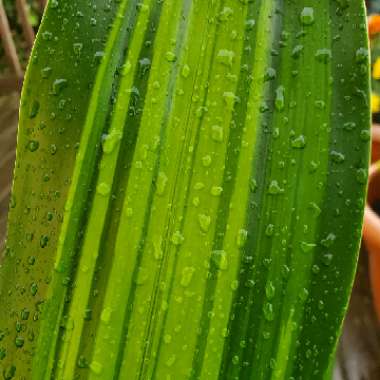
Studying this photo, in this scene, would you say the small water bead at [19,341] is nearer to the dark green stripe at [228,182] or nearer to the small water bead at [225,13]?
the dark green stripe at [228,182]

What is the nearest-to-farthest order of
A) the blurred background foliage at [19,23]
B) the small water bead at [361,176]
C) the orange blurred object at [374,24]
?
the small water bead at [361,176] < the orange blurred object at [374,24] < the blurred background foliage at [19,23]

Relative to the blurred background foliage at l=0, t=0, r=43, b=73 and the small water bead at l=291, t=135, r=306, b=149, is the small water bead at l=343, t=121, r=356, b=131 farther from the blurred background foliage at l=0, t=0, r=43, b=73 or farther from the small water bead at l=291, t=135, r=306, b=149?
the blurred background foliage at l=0, t=0, r=43, b=73

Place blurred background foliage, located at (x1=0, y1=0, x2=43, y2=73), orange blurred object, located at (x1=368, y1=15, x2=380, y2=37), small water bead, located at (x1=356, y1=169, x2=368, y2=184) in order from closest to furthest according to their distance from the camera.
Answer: small water bead, located at (x1=356, y1=169, x2=368, y2=184) < orange blurred object, located at (x1=368, y1=15, x2=380, y2=37) < blurred background foliage, located at (x1=0, y1=0, x2=43, y2=73)

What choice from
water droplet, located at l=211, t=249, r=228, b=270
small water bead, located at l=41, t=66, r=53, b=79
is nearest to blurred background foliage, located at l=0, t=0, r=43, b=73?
small water bead, located at l=41, t=66, r=53, b=79

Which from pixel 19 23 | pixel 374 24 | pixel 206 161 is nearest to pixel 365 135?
pixel 206 161

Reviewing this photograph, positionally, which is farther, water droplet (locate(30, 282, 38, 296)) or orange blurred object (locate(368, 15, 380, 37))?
orange blurred object (locate(368, 15, 380, 37))

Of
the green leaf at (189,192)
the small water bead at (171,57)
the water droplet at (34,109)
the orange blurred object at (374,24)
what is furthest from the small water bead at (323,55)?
the orange blurred object at (374,24)

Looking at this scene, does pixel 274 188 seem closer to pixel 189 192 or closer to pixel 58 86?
pixel 189 192

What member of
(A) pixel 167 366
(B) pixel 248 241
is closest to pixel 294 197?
(B) pixel 248 241
